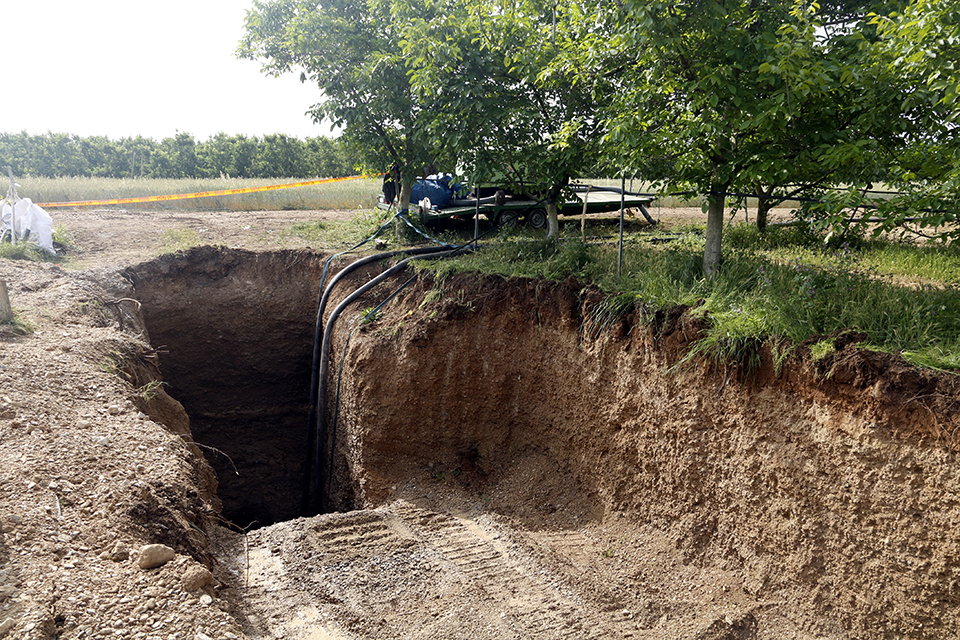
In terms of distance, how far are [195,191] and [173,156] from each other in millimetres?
13514

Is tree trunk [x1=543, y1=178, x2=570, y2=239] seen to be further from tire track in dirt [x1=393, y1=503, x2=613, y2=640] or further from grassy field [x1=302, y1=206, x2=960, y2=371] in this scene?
tire track in dirt [x1=393, y1=503, x2=613, y2=640]

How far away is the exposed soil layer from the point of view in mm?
3771

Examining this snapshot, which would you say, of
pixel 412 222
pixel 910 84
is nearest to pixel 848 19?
pixel 910 84

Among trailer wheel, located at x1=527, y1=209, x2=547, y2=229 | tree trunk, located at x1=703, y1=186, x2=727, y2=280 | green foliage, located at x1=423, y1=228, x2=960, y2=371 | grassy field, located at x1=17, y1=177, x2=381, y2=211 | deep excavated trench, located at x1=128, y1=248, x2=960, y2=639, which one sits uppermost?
grassy field, located at x1=17, y1=177, x2=381, y2=211

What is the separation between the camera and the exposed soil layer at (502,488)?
3771 millimetres

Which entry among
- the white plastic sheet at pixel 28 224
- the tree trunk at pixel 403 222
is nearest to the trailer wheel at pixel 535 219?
the tree trunk at pixel 403 222

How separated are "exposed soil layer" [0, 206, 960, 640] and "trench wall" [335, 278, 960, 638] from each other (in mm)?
19

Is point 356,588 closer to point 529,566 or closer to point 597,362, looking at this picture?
point 529,566

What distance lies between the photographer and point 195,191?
1827 centimetres

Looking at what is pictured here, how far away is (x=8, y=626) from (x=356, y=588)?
2.88 metres

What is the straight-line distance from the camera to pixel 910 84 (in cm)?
447

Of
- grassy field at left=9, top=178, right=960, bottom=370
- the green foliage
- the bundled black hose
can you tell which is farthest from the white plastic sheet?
the green foliage

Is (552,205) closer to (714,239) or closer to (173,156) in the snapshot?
(714,239)

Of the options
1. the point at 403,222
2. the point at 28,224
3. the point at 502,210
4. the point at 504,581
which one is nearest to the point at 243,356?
the point at 403,222
